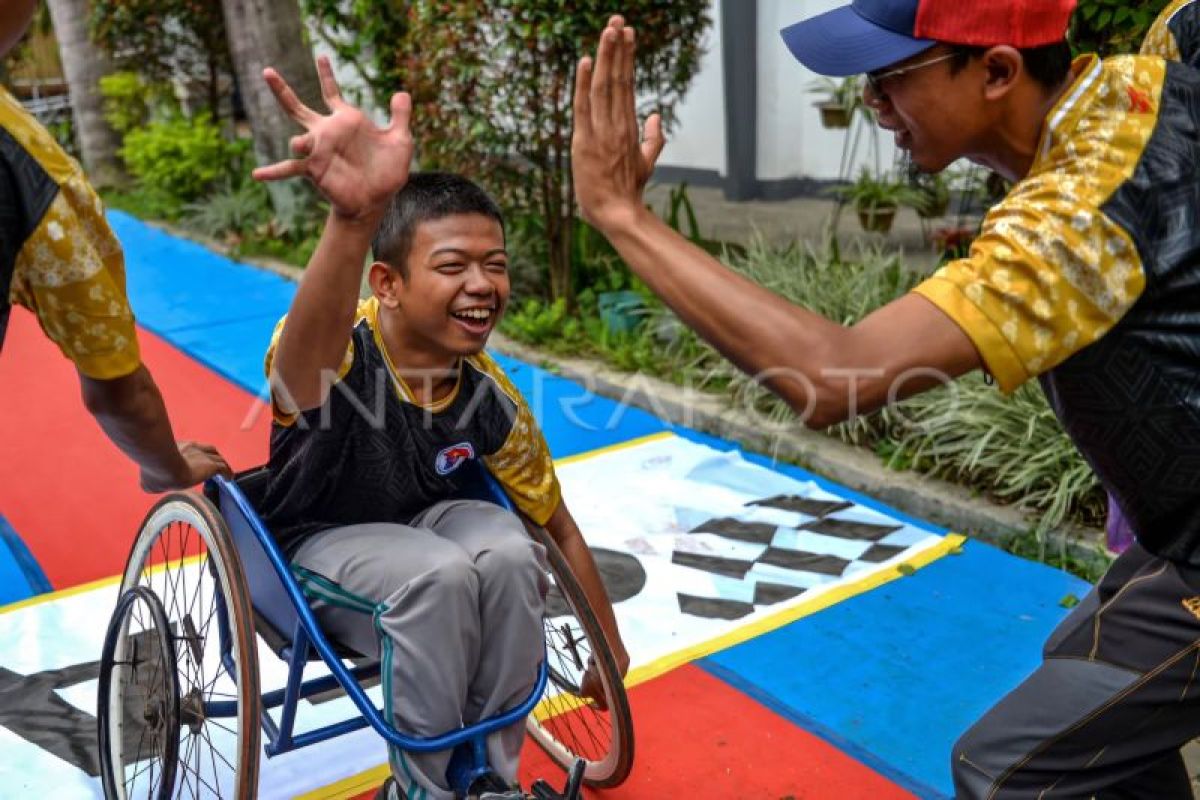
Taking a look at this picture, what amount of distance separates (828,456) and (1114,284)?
304cm

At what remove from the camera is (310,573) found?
2.22 m

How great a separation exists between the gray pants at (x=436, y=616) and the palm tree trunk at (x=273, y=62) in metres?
6.76

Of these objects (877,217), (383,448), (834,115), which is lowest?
(877,217)

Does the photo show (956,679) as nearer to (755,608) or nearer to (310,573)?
(755,608)


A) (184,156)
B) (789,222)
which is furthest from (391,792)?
(184,156)

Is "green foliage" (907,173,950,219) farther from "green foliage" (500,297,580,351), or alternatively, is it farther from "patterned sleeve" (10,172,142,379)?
"patterned sleeve" (10,172,142,379)

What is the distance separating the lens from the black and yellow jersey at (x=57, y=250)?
1.48 metres

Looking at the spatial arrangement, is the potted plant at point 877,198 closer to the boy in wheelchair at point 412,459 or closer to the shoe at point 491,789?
the boy in wheelchair at point 412,459

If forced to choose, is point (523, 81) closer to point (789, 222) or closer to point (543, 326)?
point (543, 326)

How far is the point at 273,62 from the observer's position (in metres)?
8.56

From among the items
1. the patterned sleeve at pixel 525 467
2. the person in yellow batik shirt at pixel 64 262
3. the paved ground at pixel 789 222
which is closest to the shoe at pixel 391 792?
the patterned sleeve at pixel 525 467

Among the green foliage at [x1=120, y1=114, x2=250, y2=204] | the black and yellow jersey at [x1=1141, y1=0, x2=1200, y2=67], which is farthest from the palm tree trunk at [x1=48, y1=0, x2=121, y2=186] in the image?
the black and yellow jersey at [x1=1141, y1=0, x2=1200, y2=67]

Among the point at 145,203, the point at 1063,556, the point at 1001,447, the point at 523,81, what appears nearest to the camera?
the point at 1063,556

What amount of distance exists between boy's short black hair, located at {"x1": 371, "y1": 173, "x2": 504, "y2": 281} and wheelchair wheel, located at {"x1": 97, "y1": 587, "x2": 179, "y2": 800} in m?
0.81
